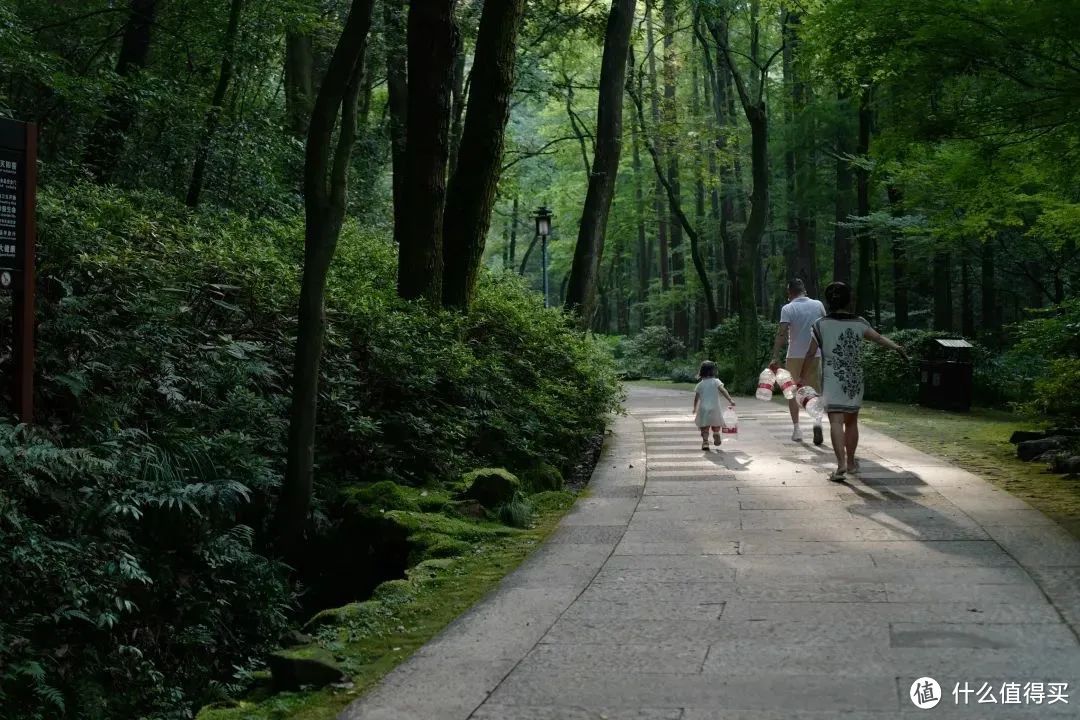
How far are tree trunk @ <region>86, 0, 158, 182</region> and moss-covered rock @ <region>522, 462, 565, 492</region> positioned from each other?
7999mm

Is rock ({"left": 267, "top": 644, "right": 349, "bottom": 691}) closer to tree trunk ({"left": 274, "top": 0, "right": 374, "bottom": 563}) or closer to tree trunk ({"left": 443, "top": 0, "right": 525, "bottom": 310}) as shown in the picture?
tree trunk ({"left": 274, "top": 0, "right": 374, "bottom": 563})

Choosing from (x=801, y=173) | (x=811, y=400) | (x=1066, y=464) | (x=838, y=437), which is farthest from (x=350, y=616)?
(x=801, y=173)

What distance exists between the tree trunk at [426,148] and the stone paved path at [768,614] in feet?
12.9

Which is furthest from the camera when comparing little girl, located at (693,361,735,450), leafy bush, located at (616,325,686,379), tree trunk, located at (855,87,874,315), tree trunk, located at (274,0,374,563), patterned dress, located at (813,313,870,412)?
leafy bush, located at (616,325,686,379)

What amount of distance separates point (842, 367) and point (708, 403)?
2.83 m

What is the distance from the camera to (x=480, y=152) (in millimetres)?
13281

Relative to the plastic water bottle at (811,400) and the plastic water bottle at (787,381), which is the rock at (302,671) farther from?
the plastic water bottle at (787,381)

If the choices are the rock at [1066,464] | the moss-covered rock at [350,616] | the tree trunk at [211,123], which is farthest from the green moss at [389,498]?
the tree trunk at [211,123]

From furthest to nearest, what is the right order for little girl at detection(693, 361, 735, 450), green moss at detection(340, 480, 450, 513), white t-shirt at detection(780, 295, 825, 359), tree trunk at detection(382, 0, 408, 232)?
1. tree trunk at detection(382, 0, 408, 232)
2. white t-shirt at detection(780, 295, 825, 359)
3. little girl at detection(693, 361, 735, 450)
4. green moss at detection(340, 480, 450, 513)

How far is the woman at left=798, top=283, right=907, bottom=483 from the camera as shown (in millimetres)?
10078

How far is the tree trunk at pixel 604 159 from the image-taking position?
19.1 meters

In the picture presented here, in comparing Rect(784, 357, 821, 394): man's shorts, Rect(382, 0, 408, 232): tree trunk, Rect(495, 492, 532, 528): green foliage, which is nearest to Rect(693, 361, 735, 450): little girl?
Rect(784, 357, 821, 394): man's shorts

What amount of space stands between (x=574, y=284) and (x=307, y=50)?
9.12m

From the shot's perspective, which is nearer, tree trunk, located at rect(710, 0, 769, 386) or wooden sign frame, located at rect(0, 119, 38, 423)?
wooden sign frame, located at rect(0, 119, 38, 423)
